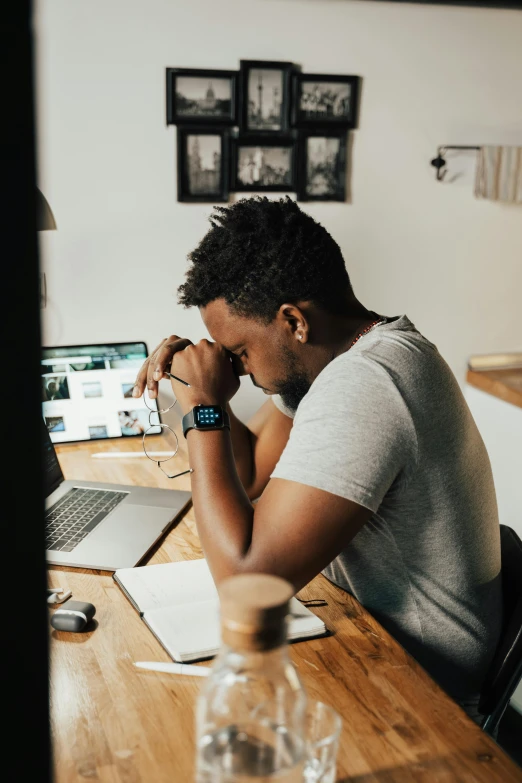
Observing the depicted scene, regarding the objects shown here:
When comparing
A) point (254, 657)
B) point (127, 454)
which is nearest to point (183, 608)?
point (254, 657)

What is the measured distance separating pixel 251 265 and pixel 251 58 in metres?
1.33

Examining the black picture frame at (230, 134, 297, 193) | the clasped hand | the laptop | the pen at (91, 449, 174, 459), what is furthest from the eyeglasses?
the black picture frame at (230, 134, 297, 193)

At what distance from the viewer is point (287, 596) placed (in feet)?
1.66

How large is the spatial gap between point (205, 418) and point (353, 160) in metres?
1.54

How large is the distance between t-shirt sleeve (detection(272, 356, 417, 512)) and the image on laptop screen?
111 cm

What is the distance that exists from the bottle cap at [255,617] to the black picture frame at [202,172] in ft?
6.44

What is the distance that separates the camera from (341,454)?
39.9 inches

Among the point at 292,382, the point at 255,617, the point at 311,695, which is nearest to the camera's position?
the point at 255,617

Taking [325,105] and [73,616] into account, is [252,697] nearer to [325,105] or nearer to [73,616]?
[73,616]

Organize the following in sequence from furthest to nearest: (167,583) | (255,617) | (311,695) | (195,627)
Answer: (167,583) < (195,627) < (311,695) < (255,617)

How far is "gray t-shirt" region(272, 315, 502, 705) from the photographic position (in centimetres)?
103

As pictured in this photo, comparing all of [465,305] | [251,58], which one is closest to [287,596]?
[251,58]

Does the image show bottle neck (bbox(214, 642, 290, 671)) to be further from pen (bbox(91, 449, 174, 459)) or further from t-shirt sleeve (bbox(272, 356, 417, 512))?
pen (bbox(91, 449, 174, 459))

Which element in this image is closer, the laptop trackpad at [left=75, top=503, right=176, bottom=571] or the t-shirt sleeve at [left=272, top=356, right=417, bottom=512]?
the t-shirt sleeve at [left=272, top=356, right=417, bottom=512]
